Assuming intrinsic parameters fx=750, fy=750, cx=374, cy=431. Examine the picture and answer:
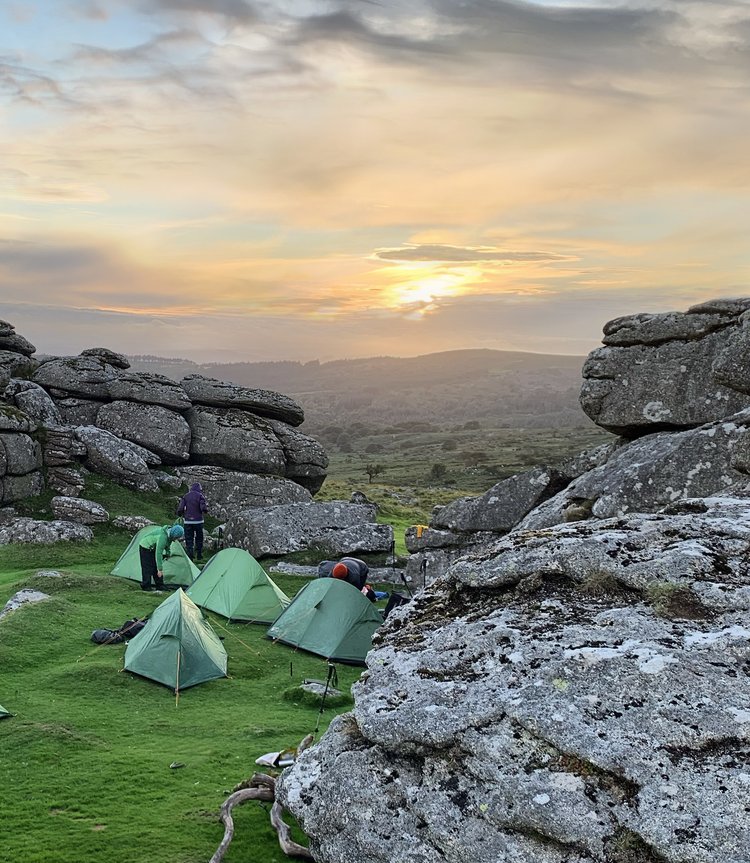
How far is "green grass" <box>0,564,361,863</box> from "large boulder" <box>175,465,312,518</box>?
17.4m

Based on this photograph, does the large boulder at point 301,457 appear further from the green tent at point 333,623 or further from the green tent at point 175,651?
the green tent at point 175,651

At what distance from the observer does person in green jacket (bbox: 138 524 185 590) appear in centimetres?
2583

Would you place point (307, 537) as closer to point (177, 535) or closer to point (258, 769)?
point (177, 535)

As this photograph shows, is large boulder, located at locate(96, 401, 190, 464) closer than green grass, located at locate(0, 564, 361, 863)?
No

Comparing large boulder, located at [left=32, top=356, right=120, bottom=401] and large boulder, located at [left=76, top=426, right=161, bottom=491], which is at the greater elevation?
large boulder, located at [left=32, top=356, right=120, bottom=401]

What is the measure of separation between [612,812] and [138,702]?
12.3 meters

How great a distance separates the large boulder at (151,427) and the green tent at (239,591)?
18.4 m

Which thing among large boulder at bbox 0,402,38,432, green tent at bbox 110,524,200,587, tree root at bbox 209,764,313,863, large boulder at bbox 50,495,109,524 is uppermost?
large boulder at bbox 0,402,38,432

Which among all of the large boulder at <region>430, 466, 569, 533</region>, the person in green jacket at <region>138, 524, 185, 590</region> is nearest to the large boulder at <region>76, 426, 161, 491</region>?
the person in green jacket at <region>138, 524, 185, 590</region>

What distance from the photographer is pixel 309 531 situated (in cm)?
3234

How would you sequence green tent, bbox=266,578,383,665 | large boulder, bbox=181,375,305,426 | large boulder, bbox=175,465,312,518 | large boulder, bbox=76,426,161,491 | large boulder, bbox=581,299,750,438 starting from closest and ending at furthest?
1. large boulder, bbox=581,299,750,438
2. green tent, bbox=266,578,383,665
3. large boulder, bbox=76,426,161,491
4. large boulder, bbox=175,465,312,518
5. large boulder, bbox=181,375,305,426

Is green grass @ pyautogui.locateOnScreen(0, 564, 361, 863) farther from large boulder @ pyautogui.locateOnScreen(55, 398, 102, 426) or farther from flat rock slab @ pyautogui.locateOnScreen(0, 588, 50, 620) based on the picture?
large boulder @ pyautogui.locateOnScreen(55, 398, 102, 426)

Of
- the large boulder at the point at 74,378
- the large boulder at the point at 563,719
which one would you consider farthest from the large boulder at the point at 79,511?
the large boulder at the point at 563,719

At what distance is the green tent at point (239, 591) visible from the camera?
929 inches
